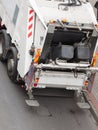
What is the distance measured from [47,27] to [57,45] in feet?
2.54

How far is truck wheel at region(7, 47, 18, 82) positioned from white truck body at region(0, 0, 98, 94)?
A: 0.85 feet

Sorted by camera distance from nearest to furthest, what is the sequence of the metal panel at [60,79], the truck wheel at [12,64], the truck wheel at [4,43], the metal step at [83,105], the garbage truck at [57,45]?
the garbage truck at [57,45] → the metal panel at [60,79] → the metal step at [83,105] → the truck wheel at [12,64] → the truck wheel at [4,43]

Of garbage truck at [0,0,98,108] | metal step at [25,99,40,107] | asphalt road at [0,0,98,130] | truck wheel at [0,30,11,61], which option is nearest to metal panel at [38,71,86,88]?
garbage truck at [0,0,98,108]

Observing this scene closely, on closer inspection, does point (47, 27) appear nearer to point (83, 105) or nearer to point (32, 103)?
point (32, 103)

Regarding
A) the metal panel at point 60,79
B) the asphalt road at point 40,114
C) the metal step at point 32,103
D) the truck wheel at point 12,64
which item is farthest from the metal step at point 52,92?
the truck wheel at point 12,64

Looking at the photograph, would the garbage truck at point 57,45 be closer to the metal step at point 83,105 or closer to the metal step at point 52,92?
the metal step at point 83,105

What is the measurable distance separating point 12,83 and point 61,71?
5.53ft

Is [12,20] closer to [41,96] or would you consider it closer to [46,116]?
[41,96]

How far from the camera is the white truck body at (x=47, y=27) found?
30.7 ft


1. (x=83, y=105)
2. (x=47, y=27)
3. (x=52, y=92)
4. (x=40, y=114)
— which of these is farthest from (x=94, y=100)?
(x=47, y=27)

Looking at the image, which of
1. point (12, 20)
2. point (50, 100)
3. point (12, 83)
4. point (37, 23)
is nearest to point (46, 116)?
point (50, 100)

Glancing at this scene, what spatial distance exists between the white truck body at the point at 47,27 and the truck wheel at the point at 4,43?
109 centimetres

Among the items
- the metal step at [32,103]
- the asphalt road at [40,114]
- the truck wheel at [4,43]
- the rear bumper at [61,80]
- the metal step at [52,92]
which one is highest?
the truck wheel at [4,43]

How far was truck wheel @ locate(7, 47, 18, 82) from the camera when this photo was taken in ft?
34.0
